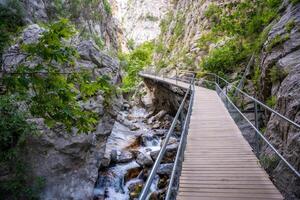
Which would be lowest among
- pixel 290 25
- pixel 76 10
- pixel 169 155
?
pixel 169 155

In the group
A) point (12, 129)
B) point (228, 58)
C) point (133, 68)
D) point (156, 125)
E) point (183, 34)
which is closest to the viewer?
point (12, 129)

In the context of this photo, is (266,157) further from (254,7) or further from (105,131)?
(254,7)

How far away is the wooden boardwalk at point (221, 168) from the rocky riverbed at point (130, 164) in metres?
2.48

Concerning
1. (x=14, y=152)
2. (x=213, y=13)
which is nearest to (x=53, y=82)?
(x=14, y=152)

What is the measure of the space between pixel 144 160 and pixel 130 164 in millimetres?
865

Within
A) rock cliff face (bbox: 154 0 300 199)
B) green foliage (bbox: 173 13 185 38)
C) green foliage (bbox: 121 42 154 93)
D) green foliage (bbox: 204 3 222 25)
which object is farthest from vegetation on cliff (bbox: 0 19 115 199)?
green foliage (bbox: 121 42 154 93)

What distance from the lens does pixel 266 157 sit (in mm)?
6109

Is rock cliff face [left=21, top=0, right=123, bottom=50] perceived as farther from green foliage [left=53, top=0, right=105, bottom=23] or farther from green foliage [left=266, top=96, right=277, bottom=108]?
green foliage [left=266, top=96, right=277, bottom=108]

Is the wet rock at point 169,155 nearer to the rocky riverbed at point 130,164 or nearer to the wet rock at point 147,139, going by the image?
the rocky riverbed at point 130,164

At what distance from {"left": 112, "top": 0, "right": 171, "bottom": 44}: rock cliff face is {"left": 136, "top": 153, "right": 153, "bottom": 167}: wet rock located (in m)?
67.8

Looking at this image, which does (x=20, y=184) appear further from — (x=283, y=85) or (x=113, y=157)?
(x=283, y=85)

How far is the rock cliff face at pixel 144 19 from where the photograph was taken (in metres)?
81.9

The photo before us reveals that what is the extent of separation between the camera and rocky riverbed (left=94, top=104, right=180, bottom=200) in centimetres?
1248

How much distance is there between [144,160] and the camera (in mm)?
14727
